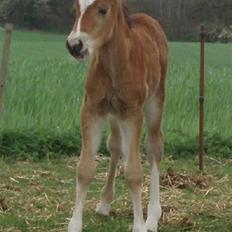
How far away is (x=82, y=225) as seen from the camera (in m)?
6.25

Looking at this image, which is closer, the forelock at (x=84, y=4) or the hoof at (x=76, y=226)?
the forelock at (x=84, y=4)

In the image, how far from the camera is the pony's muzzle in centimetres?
530

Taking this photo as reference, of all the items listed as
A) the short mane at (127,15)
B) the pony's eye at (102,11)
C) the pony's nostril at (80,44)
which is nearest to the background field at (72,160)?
the short mane at (127,15)

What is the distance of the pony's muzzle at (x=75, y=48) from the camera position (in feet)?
17.4

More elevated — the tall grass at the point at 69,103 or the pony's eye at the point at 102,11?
the pony's eye at the point at 102,11

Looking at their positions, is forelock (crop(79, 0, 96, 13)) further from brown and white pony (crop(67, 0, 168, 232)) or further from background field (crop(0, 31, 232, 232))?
background field (crop(0, 31, 232, 232))

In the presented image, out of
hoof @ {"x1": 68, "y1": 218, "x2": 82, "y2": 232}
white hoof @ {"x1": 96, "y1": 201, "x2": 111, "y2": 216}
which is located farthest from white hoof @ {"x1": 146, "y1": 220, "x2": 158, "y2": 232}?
hoof @ {"x1": 68, "y1": 218, "x2": 82, "y2": 232}

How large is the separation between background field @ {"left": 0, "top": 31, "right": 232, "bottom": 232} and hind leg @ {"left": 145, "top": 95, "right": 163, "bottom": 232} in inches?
7.0

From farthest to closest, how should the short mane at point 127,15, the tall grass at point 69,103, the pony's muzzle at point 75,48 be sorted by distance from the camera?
the tall grass at point 69,103 < the short mane at point 127,15 < the pony's muzzle at point 75,48

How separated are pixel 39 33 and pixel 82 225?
3810cm

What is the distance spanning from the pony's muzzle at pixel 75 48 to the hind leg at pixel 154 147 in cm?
148

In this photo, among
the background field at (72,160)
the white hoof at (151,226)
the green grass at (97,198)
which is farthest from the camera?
the background field at (72,160)

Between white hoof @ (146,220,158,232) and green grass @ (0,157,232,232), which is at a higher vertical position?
white hoof @ (146,220,158,232)

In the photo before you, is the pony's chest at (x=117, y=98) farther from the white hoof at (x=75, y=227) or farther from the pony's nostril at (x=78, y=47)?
the white hoof at (x=75, y=227)
